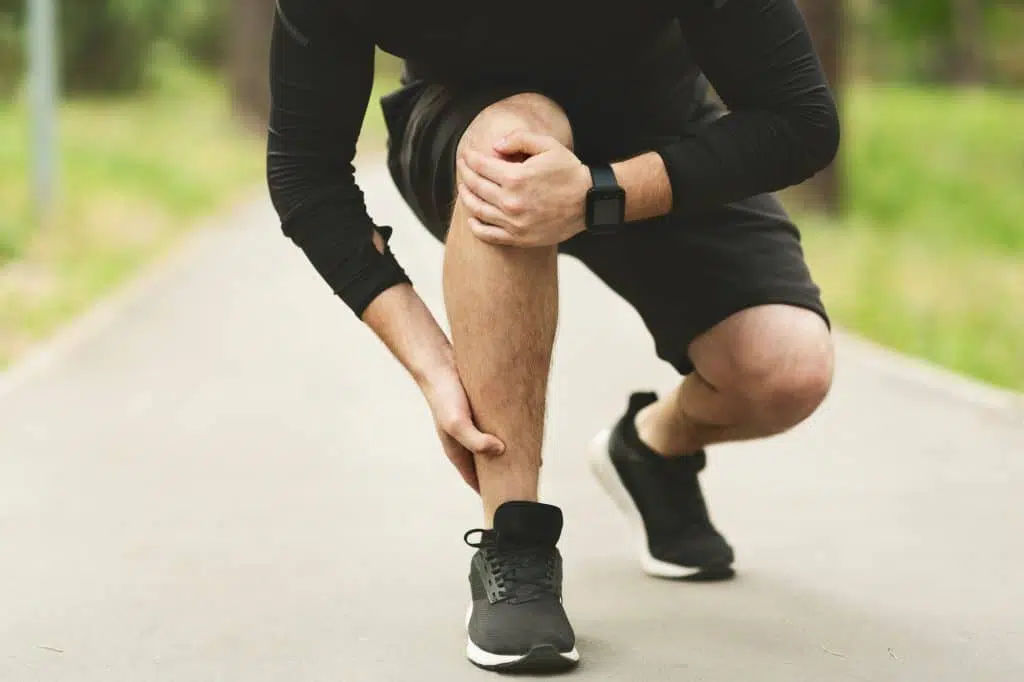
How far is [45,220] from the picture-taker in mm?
10578

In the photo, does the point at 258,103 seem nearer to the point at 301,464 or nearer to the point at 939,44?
the point at 301,464

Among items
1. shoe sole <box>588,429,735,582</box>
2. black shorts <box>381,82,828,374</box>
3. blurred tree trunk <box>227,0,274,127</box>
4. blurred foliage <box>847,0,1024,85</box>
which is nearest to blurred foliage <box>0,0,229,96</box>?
blurred tree trunk <box>227,0,274,127</box>

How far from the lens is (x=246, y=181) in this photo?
15.7 meters

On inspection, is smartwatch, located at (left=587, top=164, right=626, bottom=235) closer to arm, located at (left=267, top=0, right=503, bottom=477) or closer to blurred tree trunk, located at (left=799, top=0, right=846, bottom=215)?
arm, located at (left=267, top=0, right=503, bottom=477)

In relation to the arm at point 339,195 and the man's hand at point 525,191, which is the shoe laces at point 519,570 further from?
the man's hand at point 525,191

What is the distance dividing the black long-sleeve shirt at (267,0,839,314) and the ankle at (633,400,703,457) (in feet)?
2.78

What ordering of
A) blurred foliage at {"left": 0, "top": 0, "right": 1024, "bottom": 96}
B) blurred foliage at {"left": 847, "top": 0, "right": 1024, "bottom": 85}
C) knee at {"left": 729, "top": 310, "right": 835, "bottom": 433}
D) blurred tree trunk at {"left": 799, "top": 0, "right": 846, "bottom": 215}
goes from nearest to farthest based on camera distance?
1. knee at {"left": 729, "top": 310, "right": 835, "bottom": 433}
2. blurred tree trunk at {"left": 799, "top": 0, "right": 846, "bottom": 215}
3. blurred foliage at {"left": 0, "top": 0, "right": 1024, "bottom": 96}
4. blurred foliage at {"left": 847, "top": 0, "right": 1024, "bottom": 85}

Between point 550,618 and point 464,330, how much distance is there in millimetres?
573

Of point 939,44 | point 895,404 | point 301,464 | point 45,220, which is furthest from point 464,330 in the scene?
point 939,44

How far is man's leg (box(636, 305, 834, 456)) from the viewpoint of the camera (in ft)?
10.8

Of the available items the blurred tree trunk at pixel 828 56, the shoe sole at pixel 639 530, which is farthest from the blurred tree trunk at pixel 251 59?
the shoe sole at pixel 639 530

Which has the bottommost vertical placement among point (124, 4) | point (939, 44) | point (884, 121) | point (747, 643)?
point (747, 643)

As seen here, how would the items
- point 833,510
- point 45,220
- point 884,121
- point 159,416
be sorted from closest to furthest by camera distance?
point 833,510
point 159,416
point 45,220
point 884,121

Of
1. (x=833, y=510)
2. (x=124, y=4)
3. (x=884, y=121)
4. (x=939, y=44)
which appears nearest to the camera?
(x=833, y=510)
